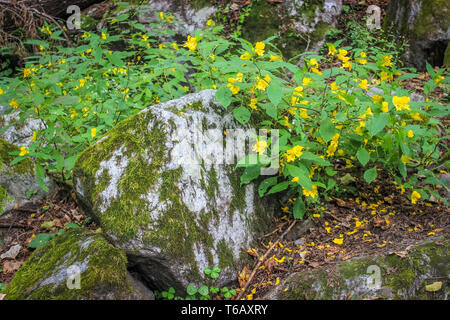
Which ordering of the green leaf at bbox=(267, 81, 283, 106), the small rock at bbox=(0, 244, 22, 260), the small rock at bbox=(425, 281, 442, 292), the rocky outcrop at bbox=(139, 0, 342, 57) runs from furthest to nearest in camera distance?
the rocky outcrop at bbox=(139, 0, 342, 57) < the small rock at bbox=(0, 244, 22, 260) < the green leaf at bbox=(267, 81, 283, 106) < the small rock at bbox=(425, 281, 442, 292)

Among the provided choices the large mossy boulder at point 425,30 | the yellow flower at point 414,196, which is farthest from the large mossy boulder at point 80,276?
the large mossy boulder at point 425,30

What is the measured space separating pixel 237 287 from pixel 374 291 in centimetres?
91

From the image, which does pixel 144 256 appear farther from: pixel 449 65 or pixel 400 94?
pixel 449 65

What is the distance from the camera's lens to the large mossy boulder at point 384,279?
191cm

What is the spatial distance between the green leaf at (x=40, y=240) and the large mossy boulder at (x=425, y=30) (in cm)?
516

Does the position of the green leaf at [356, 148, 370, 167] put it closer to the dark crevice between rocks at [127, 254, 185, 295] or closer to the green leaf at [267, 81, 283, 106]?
the green leaf at [267, 81, 283, 106]

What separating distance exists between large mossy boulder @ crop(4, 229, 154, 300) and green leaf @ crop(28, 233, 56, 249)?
0.45 m

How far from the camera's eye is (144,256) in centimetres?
212

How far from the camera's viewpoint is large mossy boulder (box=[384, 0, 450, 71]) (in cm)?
458

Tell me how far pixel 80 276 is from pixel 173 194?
771 millimetres

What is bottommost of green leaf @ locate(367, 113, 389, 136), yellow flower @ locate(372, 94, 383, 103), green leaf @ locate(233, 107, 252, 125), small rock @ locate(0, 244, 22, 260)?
small rock @ locate(0, 244, 22, 260)

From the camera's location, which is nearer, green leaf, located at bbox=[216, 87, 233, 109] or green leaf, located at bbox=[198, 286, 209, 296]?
green leaf, located at bbox=[198, 286, 209, 296]

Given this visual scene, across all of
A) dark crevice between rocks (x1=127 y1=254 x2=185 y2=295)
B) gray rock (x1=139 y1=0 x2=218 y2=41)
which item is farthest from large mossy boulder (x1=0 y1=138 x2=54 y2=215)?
gray rock (x1=139 y1=0 x2=218 y2=41)

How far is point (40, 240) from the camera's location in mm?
2695
